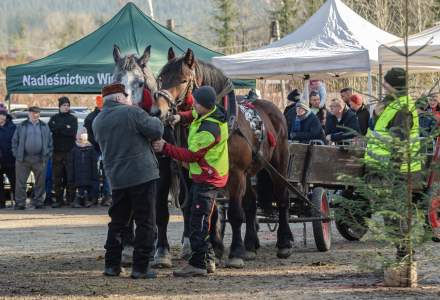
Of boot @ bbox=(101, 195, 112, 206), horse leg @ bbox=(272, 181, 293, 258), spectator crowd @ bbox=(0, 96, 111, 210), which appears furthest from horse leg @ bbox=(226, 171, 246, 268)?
boot @ bbox=(101, 195, 112, 206)

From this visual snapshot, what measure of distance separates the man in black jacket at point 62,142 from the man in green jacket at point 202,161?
11.6 meters

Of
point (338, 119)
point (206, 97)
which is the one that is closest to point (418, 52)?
point (338, 119)

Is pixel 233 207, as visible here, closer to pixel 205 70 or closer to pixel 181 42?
pixel 205 70

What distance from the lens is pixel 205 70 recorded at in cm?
1051

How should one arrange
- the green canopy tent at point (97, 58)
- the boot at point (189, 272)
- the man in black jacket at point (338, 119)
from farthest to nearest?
the green canopy tent at point (97, 58), the man in black jacket at point (338, 119), the boot at point (189, 272)

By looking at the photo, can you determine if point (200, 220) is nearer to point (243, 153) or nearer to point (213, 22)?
point (243, 153)

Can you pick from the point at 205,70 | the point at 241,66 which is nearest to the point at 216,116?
the point at 205,70

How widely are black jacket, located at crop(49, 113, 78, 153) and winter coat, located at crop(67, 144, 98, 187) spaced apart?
27 cm

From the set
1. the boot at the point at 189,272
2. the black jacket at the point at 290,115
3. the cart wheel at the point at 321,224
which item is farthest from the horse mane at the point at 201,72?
the black jacket at the point at 290,115

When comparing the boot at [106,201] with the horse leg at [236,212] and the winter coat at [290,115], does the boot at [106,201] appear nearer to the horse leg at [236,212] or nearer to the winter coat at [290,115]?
the winter coat at [290,115]

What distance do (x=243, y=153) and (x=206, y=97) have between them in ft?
3.92

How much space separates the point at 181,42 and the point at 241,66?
2.87 meters

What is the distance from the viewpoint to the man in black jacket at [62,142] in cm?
2112

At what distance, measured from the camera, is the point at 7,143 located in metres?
21.3
